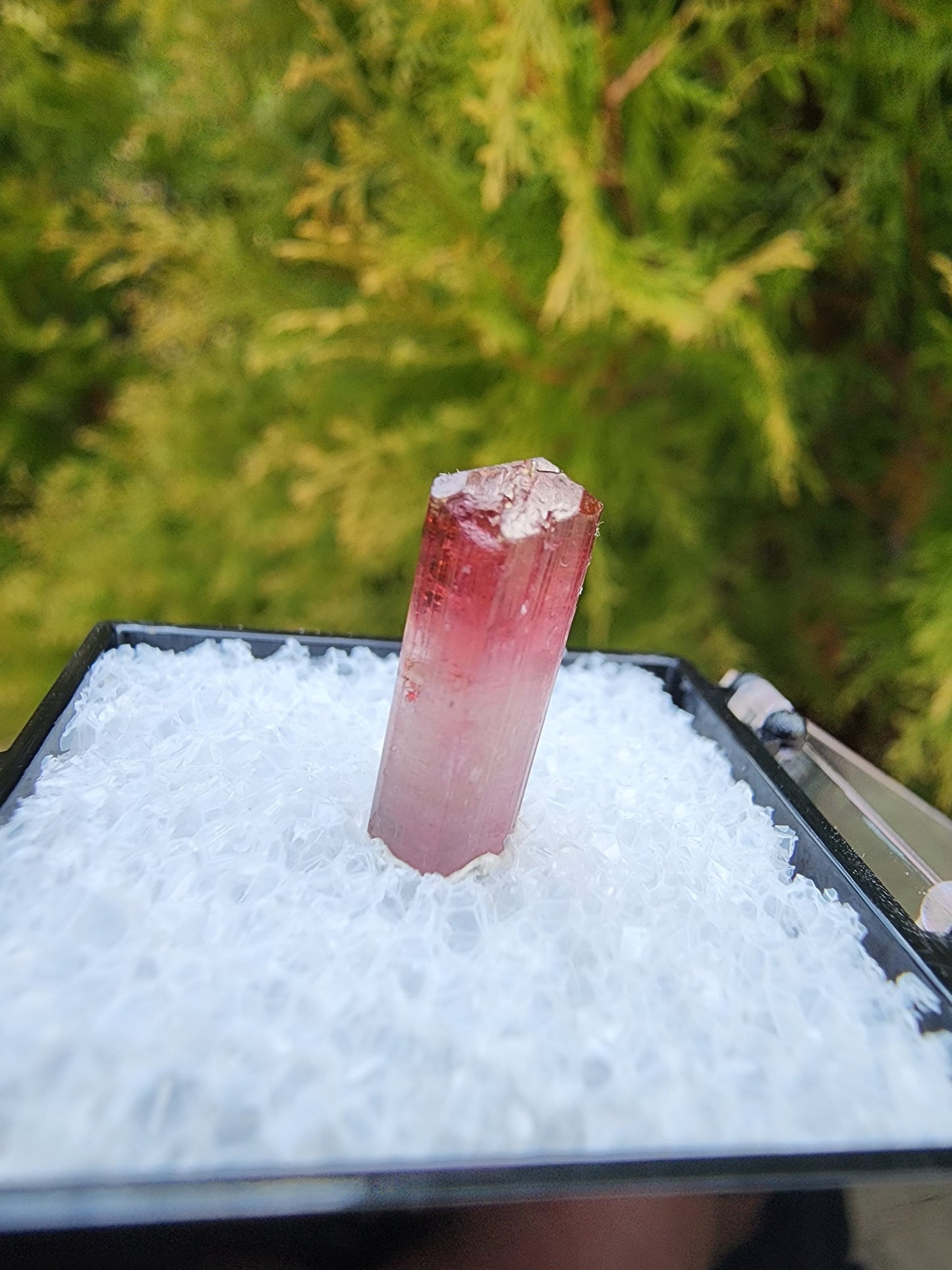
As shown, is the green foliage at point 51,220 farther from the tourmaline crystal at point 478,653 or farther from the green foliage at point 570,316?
the tourmaline crystal at point 478,653

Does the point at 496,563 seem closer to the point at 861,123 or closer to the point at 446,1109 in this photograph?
Result: the point at 446,1109

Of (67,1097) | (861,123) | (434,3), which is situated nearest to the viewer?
(67,1097)

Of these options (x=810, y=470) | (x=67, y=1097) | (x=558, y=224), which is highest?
(x=558, y=224)

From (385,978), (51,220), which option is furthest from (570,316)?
(51,220)

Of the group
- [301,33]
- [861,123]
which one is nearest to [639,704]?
[861,123]

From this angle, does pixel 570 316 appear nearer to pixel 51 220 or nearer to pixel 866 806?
pixel 866 806

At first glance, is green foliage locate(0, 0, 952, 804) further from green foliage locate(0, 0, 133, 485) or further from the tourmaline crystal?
the tourmaline crystal

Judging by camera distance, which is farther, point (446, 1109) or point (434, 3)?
point (434, 3)

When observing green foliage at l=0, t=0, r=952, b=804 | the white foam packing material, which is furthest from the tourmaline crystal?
green foliage at l=0, t=0, r=952, b=804
